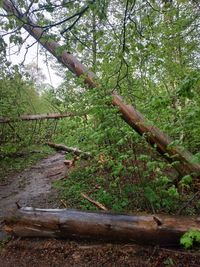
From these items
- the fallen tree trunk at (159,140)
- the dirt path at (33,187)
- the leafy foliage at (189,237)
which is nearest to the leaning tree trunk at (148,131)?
the fallen tree trunk at (159,140)

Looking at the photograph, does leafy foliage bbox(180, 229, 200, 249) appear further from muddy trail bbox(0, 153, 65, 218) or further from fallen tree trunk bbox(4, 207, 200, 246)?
muddy trail bbox(0, 153, 65, 218)

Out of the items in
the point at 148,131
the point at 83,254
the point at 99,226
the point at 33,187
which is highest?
the point at 148,131

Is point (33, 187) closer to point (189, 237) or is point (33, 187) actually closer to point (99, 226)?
point (99, 226)

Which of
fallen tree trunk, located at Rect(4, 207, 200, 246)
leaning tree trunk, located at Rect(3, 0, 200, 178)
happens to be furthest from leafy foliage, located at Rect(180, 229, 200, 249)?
leaning tree trunk, located at Rect(3, 0, 200, 178)

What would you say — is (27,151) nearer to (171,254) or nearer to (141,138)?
(141,138)

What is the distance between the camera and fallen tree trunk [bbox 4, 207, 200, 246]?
3.77 metres

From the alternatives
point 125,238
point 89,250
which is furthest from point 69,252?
point 125,238

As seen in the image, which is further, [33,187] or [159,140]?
[33,187]

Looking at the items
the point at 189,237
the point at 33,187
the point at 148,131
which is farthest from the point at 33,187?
the point at 189,237

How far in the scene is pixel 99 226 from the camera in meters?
4.10

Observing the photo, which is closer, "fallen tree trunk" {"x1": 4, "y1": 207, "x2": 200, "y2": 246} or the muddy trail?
"fallen tree trunk" {"x1": 4, "y1": 207, "x2": 200, "y2": 246}

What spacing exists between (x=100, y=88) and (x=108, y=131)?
891mm

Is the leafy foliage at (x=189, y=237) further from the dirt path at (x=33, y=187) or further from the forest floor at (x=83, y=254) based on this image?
the dirt path at (x=33, y=187)

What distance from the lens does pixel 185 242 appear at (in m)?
3.29
